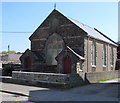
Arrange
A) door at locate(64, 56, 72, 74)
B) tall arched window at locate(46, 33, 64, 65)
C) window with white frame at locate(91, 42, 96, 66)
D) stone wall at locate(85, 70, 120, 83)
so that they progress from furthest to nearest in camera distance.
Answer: window with white frame at locate(91, 42, 96, 66)
tall arched window at locate(46, 33, 64, 65)
door at locate(64, 56, 72, 74)
stone wall at locate(85, 70, 120, 83)

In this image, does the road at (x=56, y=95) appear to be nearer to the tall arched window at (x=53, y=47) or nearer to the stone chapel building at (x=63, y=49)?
the stone chapel building at (x=63, y=49)

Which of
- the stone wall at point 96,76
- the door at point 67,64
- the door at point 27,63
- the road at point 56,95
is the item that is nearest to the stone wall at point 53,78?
the road at point 56,95

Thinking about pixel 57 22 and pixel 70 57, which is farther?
pixel 57 22

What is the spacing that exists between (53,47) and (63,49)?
133 inches

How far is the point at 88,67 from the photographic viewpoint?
906 inches

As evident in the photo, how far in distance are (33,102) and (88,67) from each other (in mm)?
13600

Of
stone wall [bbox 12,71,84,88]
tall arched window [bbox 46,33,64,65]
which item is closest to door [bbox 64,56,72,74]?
tall arched window [bbox 46,33,64,65]

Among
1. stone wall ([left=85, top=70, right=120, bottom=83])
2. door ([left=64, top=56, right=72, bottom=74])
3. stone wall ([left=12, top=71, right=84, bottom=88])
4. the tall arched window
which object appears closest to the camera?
stone wall ([left=12, top=71, right=84, bottom=88])

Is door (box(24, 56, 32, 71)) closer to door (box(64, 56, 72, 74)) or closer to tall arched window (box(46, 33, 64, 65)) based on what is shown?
tall arched window (box(46, 33, 64, 65))

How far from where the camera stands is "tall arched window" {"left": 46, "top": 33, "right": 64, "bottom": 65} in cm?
2453

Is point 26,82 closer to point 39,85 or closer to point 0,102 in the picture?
point 39,85

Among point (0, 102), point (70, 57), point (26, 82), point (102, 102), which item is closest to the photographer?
point (0, 102)

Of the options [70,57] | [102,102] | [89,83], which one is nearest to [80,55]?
[70,57]

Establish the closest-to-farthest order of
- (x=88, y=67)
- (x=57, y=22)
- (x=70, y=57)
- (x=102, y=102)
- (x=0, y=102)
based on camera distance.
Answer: (x=0, y=102) → (x=102, y=102) → (x=70, y=57) → (x=88, y=67) → (x=57, y=22)
